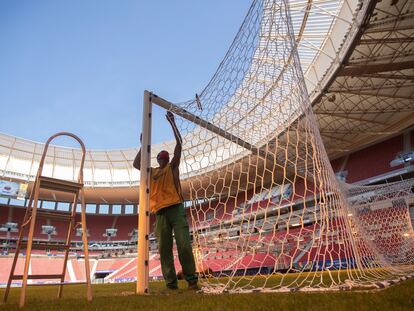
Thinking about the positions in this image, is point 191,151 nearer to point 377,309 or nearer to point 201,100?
point 201,100

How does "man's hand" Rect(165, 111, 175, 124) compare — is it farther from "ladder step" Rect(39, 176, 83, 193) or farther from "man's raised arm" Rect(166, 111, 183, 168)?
"ladder step" Rect(39, 176, 83, 193)

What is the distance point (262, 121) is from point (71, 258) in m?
29.6

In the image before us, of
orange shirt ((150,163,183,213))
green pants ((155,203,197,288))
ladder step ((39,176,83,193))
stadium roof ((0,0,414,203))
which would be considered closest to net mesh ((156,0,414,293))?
→ green pants ((155,203,197,288))

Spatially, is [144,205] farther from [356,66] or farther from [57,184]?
[356,66]

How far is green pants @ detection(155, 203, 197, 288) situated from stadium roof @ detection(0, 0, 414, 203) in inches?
127

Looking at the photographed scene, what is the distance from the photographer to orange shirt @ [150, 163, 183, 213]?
359cm

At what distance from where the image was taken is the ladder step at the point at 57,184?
286cm

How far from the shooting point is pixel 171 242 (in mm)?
3562

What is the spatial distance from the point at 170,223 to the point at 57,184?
1.28 meters

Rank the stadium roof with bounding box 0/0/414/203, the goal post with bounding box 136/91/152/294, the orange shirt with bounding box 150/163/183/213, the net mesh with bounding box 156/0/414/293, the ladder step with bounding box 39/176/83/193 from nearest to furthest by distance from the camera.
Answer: the ladder step with bounding box 39/176/83/193
the goal post with bounding box 136/91/152/294
the orange shirt with bounding box 150/163/183/213
the net mesh with bounding box 156/0/414/293
the stadium roof with bounding box 0/0/414/203

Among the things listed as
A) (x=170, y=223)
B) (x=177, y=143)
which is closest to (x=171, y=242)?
(x=170, y=223)

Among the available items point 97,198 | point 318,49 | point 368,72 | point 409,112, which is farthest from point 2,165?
point 409,112

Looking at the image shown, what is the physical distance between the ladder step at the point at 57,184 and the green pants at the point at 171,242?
3.27 ft

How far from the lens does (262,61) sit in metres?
4.50
